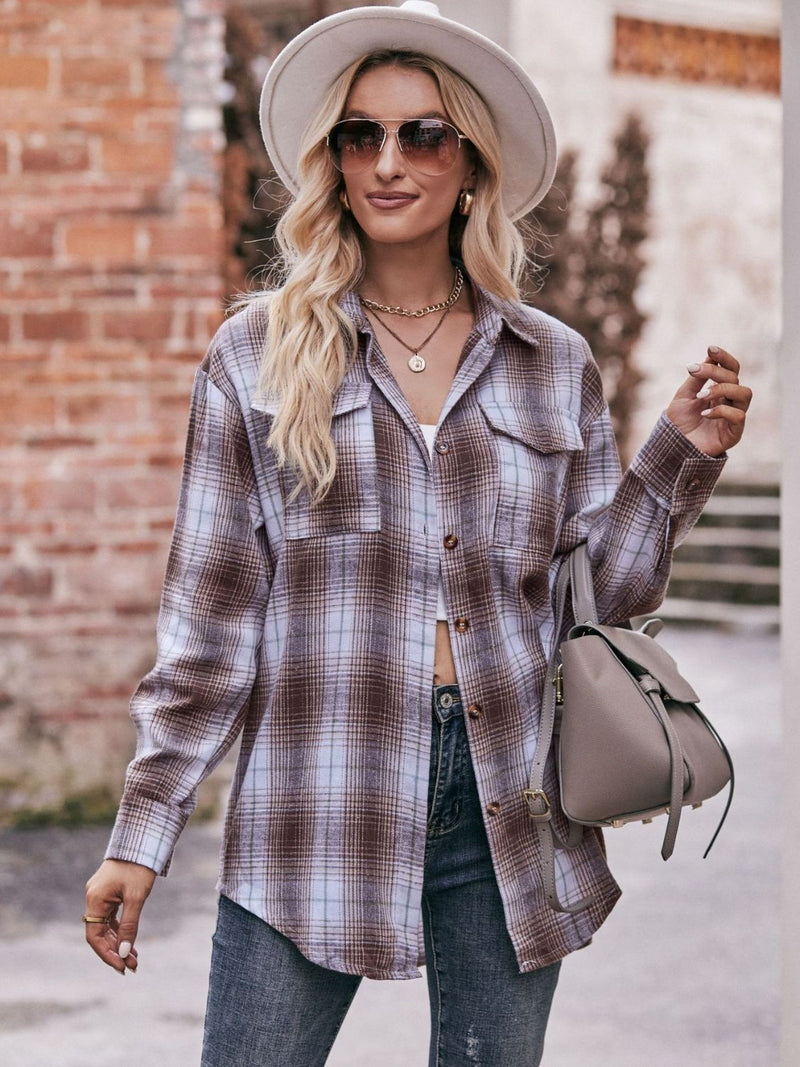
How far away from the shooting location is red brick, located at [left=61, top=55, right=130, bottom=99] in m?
4.68

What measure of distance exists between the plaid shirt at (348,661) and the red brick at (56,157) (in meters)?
3.13

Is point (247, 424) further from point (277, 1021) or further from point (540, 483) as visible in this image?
point (277, 1021)

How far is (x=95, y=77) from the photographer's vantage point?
4.69 m

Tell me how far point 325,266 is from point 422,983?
8.71 ft

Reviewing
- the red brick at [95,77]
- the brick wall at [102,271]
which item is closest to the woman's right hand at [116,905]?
the brick wall at [102,271]

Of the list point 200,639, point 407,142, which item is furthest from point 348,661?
point 407,142

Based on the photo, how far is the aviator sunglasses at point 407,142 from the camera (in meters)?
1.83

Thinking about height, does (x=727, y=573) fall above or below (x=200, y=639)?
below

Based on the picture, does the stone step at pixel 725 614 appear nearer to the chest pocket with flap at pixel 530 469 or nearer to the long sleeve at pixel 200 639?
the chest pocket with flap at pixel 530 469

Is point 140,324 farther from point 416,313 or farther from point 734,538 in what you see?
point 734,538

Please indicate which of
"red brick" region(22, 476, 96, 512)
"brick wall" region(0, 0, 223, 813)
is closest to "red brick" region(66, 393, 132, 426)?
"brick wall" region(0, 0, 223, 813)

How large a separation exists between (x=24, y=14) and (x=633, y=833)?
3.76 m

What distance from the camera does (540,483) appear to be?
6.07 feet

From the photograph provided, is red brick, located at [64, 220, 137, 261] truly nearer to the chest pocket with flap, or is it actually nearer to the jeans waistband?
the chest pocket with flap
